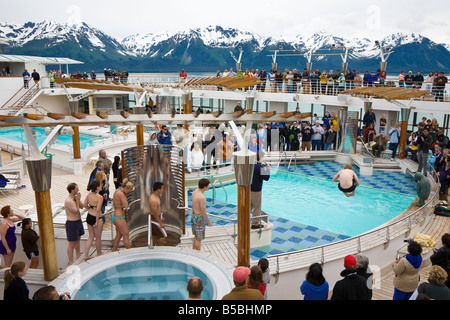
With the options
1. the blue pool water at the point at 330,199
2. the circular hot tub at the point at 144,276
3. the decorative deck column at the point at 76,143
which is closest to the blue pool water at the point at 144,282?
the circular hot tub at the point at 144,276

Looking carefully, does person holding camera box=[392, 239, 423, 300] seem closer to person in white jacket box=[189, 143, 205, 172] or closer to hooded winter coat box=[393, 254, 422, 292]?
hooded winter coat box=[393, 254, 422, 292]

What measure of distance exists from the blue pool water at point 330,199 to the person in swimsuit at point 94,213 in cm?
511

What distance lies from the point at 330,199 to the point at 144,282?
8.31 meters

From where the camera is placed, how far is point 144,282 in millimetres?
5605

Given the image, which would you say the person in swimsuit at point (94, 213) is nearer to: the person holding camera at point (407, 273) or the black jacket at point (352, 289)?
the black jacket at point (352, 289)

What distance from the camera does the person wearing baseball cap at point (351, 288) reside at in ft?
13.3

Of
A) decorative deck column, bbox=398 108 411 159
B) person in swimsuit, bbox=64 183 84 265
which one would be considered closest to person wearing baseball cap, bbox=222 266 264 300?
person in swimsuit, bbox=64 183 84 265

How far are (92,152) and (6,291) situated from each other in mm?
11232

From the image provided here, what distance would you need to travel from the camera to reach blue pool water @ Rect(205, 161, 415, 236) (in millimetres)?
10570

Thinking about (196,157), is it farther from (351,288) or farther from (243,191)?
(351,288)

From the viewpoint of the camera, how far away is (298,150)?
649 inches

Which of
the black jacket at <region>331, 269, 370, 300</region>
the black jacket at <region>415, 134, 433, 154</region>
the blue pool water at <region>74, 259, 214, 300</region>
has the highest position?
the black jacket at <region>415, 134, 433, 154</region>

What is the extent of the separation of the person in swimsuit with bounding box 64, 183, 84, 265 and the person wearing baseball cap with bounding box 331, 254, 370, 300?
430 cm
